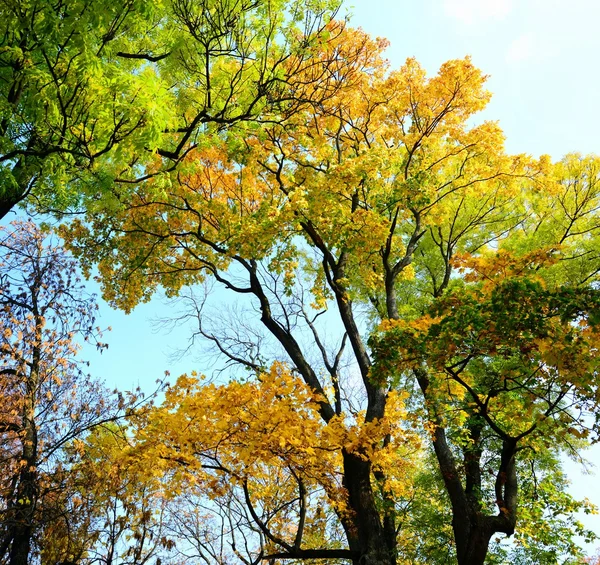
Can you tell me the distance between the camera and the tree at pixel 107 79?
3.57m

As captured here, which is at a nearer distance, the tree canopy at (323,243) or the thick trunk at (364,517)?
the tree canopy at (323,243)

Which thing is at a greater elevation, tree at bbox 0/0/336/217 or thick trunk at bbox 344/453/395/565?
tree at bbox 0/0/336/217

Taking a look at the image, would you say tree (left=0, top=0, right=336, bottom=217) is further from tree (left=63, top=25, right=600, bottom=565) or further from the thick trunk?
the thick trunk

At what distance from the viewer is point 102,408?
853cm

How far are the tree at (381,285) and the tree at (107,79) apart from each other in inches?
28.2

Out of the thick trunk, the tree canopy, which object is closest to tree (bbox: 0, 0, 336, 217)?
the tree canopy

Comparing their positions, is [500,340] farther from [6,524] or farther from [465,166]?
[6,524]

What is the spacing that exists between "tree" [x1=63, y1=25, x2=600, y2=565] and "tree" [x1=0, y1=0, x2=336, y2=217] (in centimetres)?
72

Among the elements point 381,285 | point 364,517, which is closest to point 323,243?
point 381,285

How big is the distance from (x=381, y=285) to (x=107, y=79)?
6660mm

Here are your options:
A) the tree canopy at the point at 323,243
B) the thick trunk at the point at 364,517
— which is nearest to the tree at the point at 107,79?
the tree canopy at the point at 323,243

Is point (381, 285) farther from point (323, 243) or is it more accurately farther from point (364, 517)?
point (364, 517)

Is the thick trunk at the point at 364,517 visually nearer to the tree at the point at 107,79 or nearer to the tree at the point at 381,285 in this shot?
the tree at the point at 381,285

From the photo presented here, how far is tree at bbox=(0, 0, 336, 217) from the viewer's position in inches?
141
